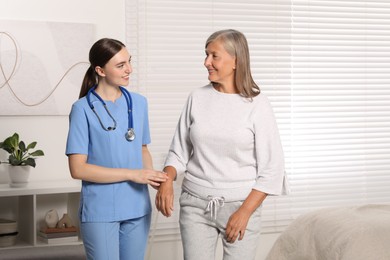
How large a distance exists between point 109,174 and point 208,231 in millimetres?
372

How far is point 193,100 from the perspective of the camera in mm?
2535

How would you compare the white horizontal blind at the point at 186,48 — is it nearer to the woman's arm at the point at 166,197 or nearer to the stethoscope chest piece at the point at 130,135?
the stethoscope chest piece at the point at 130,135

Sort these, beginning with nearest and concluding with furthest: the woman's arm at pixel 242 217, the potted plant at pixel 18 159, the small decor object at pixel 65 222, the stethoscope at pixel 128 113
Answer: the woman's arm at pixel 242 217 → the stethoscope at pixel 128 113 → the potted plant at pixel 18 159 → the small decor object at pixel 65 222

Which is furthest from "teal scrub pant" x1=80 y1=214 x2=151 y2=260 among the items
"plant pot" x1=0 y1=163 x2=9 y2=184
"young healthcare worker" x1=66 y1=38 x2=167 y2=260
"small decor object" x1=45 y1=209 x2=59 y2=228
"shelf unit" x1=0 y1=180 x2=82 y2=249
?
"plant pot" x1=0 y1=163 x2=9 y2=184

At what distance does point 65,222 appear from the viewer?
4023 mm

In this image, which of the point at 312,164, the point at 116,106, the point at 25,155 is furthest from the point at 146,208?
the point at 312,164

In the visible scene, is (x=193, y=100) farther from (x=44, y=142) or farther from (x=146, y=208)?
(x=44, y=142)

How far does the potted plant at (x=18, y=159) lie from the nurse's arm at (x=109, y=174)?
5.02 ft

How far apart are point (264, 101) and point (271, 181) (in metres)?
0.27

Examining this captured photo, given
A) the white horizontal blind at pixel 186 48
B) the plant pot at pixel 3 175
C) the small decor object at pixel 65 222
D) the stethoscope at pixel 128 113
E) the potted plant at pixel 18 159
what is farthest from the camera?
the white horizontal blind at pixel 186 48

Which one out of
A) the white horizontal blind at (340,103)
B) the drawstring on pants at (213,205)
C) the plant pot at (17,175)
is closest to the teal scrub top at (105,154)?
the drawstring on pants at (213,205)

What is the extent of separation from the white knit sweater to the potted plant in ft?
5.45

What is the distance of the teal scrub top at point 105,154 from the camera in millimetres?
2463

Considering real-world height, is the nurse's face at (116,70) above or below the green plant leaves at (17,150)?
above
